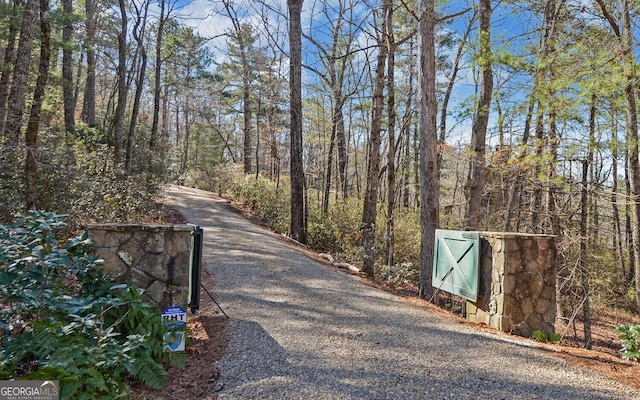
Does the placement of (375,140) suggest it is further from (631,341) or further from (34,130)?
(34,130)

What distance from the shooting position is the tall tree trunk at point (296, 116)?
9.73m

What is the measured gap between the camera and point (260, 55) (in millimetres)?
16344

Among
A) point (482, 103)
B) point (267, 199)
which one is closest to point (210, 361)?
point (482, 103)

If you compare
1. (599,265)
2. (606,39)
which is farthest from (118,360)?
(599,265)

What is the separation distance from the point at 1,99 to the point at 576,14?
41.8 ft

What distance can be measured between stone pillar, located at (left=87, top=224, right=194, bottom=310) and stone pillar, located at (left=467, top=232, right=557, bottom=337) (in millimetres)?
3776

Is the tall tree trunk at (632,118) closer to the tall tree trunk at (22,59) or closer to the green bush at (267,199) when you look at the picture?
the green bush at (267,199)

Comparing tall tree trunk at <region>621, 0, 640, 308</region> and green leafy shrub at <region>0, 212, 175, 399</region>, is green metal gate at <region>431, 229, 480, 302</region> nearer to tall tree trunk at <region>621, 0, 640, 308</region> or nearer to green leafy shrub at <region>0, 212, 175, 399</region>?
tall tree trunk at <region>621, 0, 640, 308</region>

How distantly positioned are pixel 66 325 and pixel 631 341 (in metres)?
5.29

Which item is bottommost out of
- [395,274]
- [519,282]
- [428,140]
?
[395,274]

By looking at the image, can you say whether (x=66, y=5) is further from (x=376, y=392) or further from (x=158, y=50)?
(x=376, y=392)

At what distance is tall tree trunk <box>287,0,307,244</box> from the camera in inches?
383

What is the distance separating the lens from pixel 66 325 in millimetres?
2572

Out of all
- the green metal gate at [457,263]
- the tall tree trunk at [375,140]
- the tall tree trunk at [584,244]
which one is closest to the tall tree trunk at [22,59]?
the tall tree trunk at [375,140]
